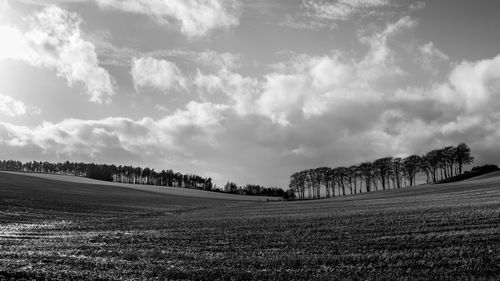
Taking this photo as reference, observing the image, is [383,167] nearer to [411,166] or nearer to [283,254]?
[411,166]

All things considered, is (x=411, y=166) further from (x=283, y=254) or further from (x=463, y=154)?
(x=283, y=254)

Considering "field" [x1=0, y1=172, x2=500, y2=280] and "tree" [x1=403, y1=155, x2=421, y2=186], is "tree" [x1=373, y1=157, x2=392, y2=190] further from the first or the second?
"field" [x1=0, y1=172, x2=500, y2=280]

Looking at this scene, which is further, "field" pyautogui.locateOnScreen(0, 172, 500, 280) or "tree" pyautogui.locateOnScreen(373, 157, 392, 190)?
"tree" pyautogui.locateOnScreen(373, 157, 392, 190)

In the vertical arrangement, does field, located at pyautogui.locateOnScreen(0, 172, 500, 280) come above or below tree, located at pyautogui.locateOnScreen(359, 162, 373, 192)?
below

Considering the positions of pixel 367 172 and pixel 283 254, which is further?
pixel 367 172

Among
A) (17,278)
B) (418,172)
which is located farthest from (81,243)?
(418,172)

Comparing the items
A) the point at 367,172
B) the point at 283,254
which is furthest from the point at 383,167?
the point at 283,254

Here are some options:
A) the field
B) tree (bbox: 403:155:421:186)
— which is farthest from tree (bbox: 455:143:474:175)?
the field

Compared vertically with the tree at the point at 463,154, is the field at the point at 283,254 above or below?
below

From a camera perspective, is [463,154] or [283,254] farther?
[463,154]

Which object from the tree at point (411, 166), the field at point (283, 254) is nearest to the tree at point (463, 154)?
the tree at point (411, 166)

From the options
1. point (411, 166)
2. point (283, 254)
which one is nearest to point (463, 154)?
point (411, 166)

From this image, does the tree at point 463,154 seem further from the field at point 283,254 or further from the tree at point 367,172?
the field at point 283,254

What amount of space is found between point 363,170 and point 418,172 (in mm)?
24124
